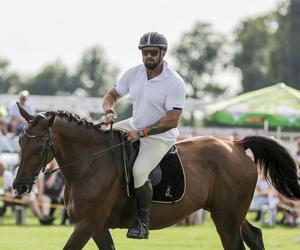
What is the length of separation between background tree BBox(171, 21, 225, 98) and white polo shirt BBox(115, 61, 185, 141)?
9461 cm

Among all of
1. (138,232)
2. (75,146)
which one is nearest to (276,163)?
(138,232)

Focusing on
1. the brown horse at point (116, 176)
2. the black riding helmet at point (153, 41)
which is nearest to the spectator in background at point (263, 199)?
the brown horse at point (116, 176)

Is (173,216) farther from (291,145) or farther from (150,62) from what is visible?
(291,145)

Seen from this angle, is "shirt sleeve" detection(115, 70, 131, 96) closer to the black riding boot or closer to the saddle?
the saddle

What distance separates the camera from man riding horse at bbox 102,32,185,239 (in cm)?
1007

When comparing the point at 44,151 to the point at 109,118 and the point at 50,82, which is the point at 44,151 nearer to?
the point at 109,118

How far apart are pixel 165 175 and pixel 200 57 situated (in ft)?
327

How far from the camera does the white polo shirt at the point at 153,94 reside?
10.1 metres

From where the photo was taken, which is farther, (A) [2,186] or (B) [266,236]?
(A) [2,186]

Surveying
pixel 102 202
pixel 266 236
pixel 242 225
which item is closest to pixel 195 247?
pixel 266 236

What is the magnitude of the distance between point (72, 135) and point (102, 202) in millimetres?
845

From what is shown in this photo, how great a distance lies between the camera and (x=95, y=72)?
117 m

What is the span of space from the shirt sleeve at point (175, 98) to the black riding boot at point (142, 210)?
3.08ft

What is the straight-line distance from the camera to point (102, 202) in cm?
1002
